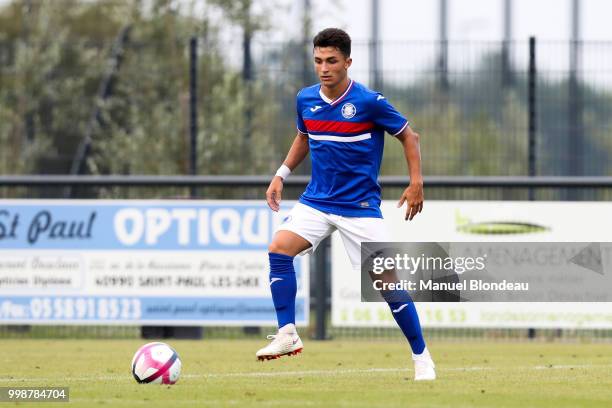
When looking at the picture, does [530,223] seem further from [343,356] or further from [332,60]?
[332,60]

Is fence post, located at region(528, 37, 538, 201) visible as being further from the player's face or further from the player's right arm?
the player's face

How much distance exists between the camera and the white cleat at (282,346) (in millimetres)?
9250

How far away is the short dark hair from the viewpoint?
934 centimetres

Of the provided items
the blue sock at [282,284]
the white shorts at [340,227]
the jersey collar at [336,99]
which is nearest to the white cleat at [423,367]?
the white shorts at [340,227]

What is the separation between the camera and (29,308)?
14.8 m

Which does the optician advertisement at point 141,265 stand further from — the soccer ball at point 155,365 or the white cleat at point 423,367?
the soccer ball at point 155,365

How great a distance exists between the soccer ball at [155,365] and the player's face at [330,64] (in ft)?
6.76

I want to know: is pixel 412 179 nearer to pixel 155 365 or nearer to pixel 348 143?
pixel 348 143

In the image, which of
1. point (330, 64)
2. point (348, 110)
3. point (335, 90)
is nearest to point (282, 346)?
point (348, 110)

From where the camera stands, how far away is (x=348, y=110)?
9430mm

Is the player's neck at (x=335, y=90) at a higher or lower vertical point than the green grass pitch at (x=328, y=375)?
higher

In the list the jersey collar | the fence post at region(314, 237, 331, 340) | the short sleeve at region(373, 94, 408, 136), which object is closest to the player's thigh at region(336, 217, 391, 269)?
the short sleeve at region(373, 94, 408, 136)

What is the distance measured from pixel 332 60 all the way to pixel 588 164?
9044mm

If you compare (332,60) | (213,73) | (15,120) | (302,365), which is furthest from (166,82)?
(332,60)
